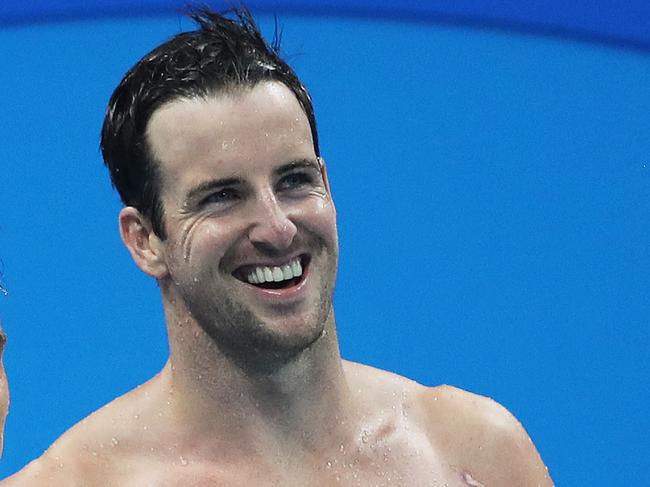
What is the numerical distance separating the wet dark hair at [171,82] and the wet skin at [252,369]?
2 cm

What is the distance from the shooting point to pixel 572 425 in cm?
403

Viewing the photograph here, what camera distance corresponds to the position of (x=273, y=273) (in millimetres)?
1842

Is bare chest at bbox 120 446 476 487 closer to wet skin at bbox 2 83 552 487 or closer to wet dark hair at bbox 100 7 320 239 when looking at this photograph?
wet skin at bbox 2 83 552 487

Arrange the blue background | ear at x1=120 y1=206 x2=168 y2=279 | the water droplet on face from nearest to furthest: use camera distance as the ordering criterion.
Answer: ear at x1=120 y1=206 x2=168 y2=279 < the water droplet on face < the blue background

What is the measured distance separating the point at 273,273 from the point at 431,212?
8.42ft

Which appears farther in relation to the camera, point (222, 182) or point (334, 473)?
point (334, 473)

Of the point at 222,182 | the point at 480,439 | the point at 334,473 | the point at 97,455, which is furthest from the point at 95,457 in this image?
the point at 480,439

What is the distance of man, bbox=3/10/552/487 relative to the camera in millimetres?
1834

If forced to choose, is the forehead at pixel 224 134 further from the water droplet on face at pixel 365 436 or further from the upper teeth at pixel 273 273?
the water droplet on face at pixel 365 436

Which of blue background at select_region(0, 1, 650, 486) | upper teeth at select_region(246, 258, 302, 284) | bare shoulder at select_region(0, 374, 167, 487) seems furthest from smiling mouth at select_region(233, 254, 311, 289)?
blue background at select_region(0, 1, 650, 486)

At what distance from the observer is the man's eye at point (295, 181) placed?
1.86 metres

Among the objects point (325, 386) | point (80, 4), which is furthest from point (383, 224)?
point (325, 386)

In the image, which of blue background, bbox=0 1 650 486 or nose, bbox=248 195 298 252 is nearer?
nose, bbox=248 195 298 252

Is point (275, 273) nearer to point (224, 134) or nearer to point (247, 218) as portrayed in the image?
point (247, 218)
